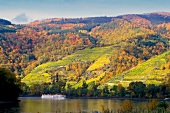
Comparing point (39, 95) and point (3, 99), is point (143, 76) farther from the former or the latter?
point (3, 99)

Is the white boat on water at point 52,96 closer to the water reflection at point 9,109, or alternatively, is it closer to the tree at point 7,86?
the tree at point 7,86

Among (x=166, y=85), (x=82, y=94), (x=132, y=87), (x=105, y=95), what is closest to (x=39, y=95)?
(x=82, y=94)

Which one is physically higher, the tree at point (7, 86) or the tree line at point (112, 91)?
the tree at point (7, 86)

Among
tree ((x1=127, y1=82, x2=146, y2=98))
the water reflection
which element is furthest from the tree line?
the water reflection

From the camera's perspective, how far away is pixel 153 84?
167750mm

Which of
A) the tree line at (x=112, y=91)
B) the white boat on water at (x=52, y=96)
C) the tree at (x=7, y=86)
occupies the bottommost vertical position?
the white boat on water at (x=52, y=96)

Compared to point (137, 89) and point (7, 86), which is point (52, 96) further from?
point (7, 86)

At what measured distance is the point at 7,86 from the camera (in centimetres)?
12738

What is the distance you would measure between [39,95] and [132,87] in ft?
158

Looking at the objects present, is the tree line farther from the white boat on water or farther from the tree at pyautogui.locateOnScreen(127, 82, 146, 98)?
the white boat on water

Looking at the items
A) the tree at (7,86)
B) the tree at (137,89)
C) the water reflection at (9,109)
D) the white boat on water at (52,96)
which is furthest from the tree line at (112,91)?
the water reflection at (9,109)

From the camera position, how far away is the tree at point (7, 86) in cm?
12516

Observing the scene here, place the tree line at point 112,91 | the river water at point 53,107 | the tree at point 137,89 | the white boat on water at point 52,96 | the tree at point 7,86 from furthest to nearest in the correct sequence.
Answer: the white boat on water at point 52,96
the tree at point 137,89
the tree line at point 112,91
the tree at point 7,86
the river water at point 53,107

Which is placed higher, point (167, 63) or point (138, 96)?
point (167, 63)
